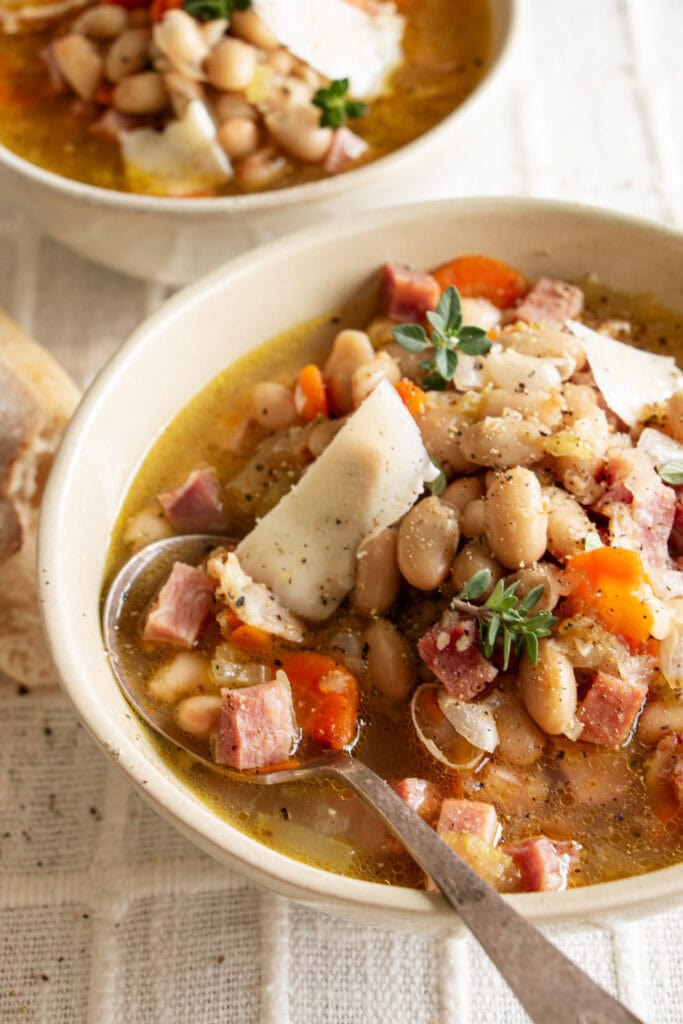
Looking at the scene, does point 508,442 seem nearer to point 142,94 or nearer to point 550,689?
point 550,689

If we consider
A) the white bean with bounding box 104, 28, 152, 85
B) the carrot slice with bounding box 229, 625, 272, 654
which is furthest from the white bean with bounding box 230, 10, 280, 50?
the carrot slice with bounding box 229, 625, 272, 654

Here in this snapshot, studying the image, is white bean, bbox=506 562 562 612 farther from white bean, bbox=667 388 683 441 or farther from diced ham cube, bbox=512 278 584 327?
diced ham cube, bbox=512 278 584 327

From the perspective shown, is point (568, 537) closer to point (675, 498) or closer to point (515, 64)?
point (675, 498)

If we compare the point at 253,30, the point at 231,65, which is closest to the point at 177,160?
the point at 231,65

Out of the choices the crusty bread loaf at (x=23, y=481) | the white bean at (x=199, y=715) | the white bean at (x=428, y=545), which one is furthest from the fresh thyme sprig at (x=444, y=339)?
the crusty bread loaf at (x=23, y=481)

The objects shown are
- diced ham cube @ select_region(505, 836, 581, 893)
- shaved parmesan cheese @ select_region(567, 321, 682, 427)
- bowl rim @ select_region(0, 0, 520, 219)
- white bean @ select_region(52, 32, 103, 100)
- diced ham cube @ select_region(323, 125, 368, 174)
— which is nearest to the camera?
diced ham cube @ select_region(505, 836, 581, 893)
